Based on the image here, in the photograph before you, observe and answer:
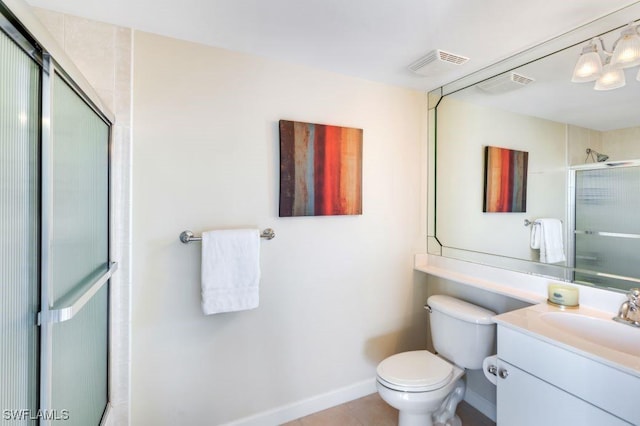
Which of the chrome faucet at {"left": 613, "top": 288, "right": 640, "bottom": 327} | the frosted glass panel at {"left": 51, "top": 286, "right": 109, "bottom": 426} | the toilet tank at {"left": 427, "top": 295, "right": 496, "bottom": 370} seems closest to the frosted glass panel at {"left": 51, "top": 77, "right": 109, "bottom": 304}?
the frosted glass panel at {"left": 51, "top": 286, "right": 109, "bottom": 426}

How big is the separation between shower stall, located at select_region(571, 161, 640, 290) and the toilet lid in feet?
2.73

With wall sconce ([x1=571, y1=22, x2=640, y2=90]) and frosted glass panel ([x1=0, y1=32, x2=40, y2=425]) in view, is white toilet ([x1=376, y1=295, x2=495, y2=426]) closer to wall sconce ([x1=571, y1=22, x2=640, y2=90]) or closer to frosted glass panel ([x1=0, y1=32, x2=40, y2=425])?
wall sconce ([x1=571, y1=22, x2=640, y2=90])

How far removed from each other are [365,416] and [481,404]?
752mm

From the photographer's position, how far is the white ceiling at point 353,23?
1251 mm

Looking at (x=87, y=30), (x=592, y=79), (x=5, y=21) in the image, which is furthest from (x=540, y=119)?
(x=87, y=30)

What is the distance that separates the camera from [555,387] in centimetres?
108

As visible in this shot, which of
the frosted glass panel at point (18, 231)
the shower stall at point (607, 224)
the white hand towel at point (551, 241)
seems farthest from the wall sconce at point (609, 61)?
the frosted glass panel at point (18, 231)

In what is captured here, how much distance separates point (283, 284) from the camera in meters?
1.78

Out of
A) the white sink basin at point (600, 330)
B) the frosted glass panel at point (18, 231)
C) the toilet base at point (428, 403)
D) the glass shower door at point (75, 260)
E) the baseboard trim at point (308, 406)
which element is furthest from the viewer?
the baseboard trim at point (308, 406)

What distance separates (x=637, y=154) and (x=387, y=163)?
124 cm

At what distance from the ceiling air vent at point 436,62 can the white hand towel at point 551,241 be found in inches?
40.7

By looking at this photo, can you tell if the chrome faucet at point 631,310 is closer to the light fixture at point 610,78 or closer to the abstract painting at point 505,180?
the abstract painting at point 505,180

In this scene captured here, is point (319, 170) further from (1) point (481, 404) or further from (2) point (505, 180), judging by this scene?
(1) point (481, 404)

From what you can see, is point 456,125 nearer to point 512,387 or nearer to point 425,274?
point 425,274
